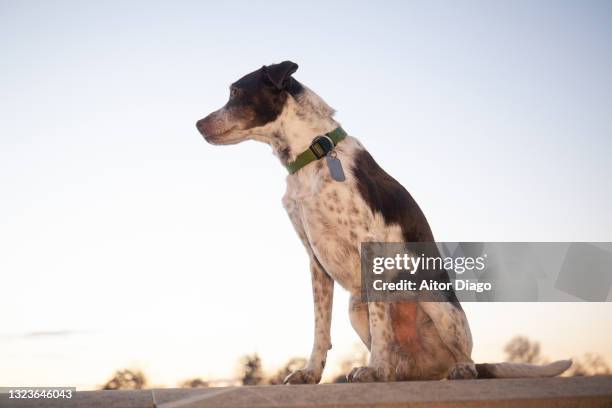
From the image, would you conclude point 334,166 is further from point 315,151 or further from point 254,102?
point 254,102

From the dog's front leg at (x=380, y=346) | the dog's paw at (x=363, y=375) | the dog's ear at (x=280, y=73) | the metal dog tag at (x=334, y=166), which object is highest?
the dog's ear at (x=280, y=73)

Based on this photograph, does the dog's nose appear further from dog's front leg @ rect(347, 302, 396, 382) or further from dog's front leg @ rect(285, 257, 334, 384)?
dog's front leg @ rect(347, 302, 396, 382)

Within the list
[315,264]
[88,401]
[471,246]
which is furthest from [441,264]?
[88,401]

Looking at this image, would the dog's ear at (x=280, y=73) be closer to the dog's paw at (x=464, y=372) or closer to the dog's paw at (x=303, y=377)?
the dog's paw at (x=303, y=377)

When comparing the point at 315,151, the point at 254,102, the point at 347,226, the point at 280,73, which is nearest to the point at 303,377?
the point at 347,226

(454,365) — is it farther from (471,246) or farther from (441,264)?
→ (471,246)

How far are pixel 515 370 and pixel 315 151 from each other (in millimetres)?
1757

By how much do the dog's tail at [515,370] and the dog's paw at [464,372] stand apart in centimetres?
4

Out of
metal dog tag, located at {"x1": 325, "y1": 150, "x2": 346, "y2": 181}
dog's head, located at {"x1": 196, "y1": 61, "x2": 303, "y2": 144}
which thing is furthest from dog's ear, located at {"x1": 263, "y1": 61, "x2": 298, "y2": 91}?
metal dog tag, located at {"x1": 325, "y1": 150, "x2": 346, "y2": 181}

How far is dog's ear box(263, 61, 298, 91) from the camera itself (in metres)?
4.55

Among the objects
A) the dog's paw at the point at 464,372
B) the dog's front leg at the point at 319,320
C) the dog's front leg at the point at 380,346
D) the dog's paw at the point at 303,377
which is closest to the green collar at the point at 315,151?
the dog's front leg at the point at 319,320

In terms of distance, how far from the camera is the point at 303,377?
13.3 ft

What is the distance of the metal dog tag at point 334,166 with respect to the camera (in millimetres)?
4230

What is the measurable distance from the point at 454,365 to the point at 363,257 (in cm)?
86
